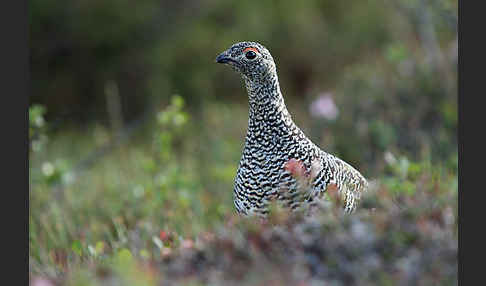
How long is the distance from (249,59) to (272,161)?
2.23ft

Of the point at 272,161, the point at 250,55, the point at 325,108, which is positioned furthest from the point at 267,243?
the point at 325,108

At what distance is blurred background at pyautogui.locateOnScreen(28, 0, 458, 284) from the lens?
6414 mm

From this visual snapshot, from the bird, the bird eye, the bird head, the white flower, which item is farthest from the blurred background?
the bird eye

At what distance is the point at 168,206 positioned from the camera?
641 cm

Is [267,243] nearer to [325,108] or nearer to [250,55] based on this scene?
[250,55]

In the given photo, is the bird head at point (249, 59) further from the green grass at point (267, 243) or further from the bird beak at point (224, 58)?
the green grass at point (267, 243)

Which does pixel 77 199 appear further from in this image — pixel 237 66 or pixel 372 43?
pixel 372 43

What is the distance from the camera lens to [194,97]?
12.5 meters

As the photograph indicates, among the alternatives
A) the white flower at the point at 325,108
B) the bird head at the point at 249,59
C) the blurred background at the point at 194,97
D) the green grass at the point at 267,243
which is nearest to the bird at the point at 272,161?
the bird head at the point at 249,59

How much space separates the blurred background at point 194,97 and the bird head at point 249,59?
4.51ft

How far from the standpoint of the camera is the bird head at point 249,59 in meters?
4.16

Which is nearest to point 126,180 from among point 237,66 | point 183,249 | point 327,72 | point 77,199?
point 77,199

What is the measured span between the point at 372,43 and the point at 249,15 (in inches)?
106

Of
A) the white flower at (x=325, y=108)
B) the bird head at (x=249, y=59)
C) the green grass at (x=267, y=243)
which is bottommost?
the green grass at (x=267, y=243)
